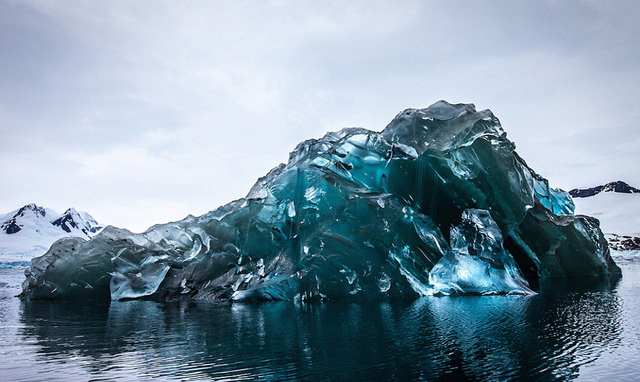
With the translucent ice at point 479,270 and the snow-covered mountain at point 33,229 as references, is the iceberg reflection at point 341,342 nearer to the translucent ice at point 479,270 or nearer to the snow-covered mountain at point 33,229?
the translucent ice at point 479,270

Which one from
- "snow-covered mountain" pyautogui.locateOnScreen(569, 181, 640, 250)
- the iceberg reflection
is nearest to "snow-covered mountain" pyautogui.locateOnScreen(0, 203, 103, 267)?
the iceberg reflection

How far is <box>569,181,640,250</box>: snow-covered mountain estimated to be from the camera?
78.6 meters

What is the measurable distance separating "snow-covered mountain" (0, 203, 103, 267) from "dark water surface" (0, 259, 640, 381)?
93.0m

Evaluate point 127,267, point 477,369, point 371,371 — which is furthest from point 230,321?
point 127,267

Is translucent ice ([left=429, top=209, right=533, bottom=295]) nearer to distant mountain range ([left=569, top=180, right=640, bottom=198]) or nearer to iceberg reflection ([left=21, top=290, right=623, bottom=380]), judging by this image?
iceberg reflection ([left=21, top=290, right=623, bottom=380])

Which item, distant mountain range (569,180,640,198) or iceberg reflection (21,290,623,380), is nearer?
iceberg reflection (21,290,623,380)

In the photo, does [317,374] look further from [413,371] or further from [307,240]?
[307,240]

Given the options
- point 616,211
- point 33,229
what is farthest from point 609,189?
point 33,229

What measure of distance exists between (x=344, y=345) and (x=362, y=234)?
875 centimetres

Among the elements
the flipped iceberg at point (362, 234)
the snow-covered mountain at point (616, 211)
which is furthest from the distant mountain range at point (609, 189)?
the flipped iceberg at point (362, 234)

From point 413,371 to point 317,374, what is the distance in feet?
3.53

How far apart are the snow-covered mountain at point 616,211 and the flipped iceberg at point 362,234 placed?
6349 cm

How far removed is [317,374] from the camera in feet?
16.6

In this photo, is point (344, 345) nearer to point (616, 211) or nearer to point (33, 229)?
point (616, 211)
